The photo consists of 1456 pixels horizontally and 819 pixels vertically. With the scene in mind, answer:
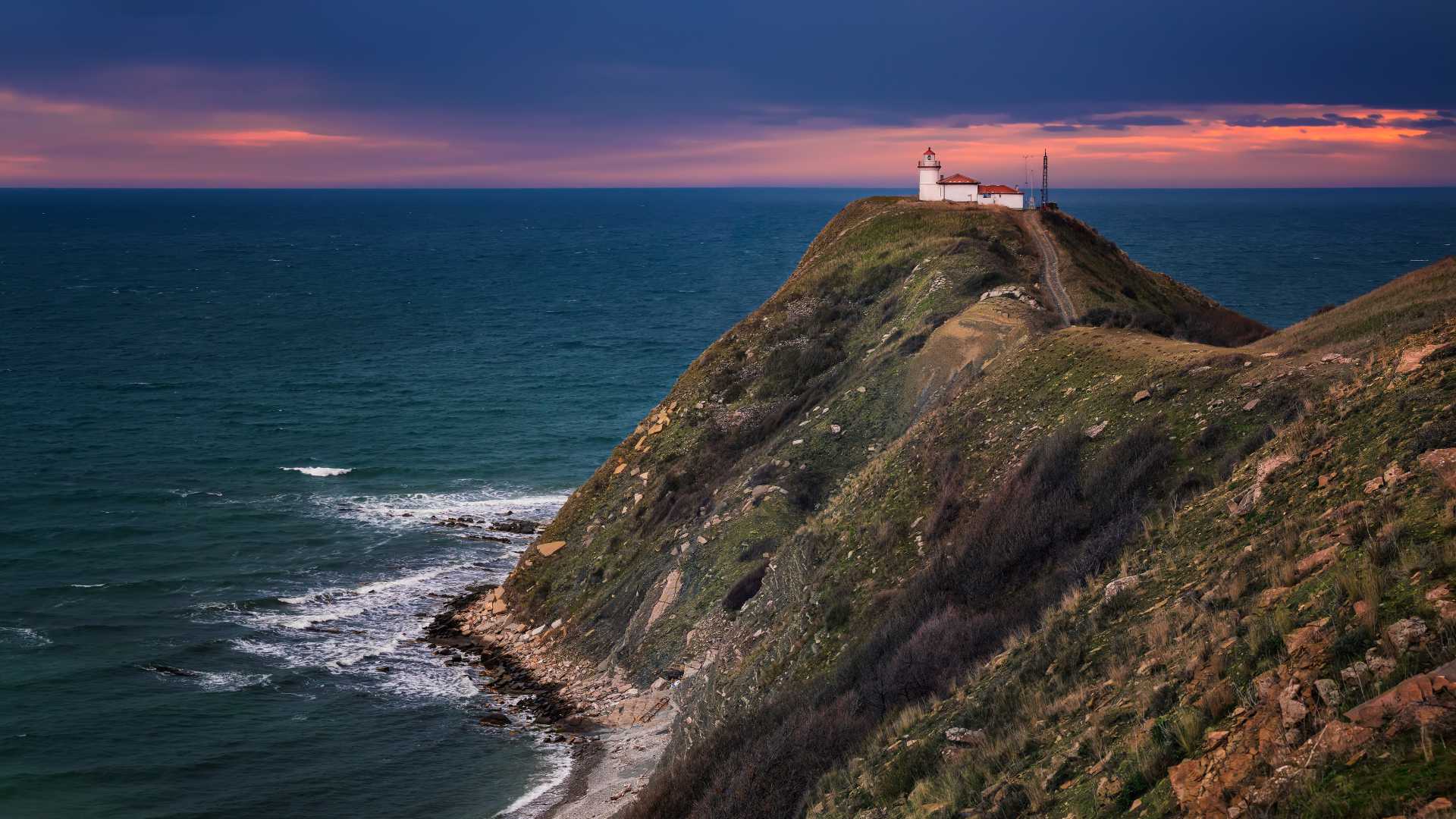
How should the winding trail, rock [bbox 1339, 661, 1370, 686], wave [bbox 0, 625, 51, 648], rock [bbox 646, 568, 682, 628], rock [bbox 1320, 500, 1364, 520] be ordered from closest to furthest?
1. rock [bbox 1339, 661, 1370, 686]
2. rock [bbox 1320, 500, 1364, 520]
3. rock [bbox 646, 568, 682, 628]
4. wave [bbox 0, 625, 51, 648]
5. the winding trail

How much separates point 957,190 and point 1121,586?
202 feet

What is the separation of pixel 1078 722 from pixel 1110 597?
13.2ft

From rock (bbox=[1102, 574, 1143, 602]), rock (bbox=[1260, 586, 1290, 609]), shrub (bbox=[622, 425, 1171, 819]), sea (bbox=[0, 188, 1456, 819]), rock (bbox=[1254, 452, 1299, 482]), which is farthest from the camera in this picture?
sea (bbox=[0, 188, 1456, 819])

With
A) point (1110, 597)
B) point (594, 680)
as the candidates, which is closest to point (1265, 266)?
point (594, 680)

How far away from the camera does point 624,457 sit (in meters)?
53.5

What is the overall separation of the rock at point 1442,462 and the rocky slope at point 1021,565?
0.08 meters

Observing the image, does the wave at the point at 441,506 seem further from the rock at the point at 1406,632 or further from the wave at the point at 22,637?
the rock at the point at 1406,632

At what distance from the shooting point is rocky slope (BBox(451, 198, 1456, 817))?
484 inches

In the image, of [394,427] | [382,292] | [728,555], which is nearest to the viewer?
[728,555]

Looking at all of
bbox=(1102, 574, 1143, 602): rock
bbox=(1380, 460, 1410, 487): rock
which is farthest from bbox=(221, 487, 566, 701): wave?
bbox=(1380, 460, 1410, 487): rock

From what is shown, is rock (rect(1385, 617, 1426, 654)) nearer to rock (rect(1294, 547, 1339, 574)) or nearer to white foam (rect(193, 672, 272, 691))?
rock (rect(1294, 547, 1339, 574))

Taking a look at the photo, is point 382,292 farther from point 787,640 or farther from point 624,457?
point 787,640

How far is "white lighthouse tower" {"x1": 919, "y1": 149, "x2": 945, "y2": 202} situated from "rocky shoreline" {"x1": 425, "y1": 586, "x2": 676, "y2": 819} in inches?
1724

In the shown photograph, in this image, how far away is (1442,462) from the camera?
15578 mm
